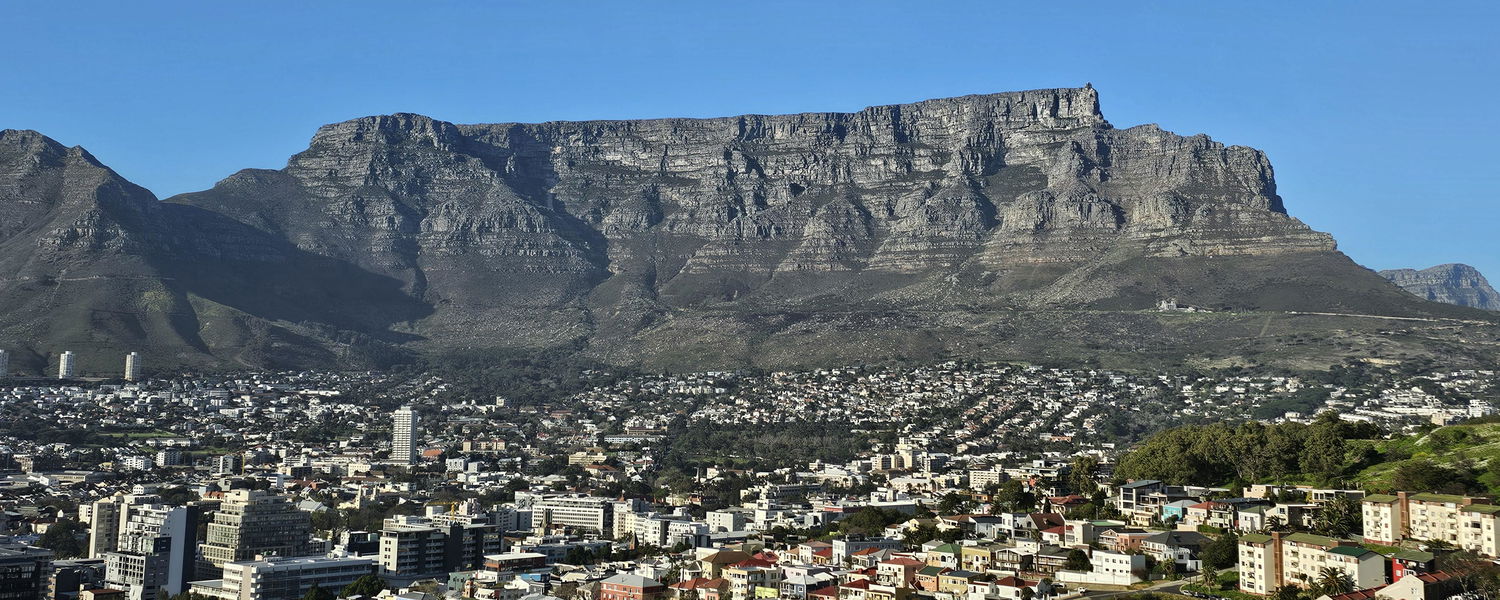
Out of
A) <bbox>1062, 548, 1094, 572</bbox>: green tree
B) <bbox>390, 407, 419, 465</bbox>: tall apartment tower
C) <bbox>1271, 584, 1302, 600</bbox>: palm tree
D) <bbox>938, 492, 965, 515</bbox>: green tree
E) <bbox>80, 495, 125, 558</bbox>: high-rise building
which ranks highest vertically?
<bbox>390, 407, 419, 465</bbox>: tall apartment tower

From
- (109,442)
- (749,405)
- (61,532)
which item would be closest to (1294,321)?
(749,405)

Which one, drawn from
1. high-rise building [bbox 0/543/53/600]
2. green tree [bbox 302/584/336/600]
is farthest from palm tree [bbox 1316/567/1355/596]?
high-rise building [bbox 0/543/53/600]

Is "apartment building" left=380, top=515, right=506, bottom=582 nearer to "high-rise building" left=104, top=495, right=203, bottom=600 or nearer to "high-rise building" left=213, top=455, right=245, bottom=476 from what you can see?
A: "high-rise building" left=104, top=495, right=203, bottom=600

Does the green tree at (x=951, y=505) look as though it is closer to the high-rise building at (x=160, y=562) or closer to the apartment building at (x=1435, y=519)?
the apartment building at (x=1435, y=519)

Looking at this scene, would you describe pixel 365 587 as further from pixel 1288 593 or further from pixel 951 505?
pixel 1288 593

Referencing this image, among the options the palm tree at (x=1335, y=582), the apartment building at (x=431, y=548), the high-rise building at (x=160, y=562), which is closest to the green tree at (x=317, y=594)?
the apartment building at (x=431, y=548)

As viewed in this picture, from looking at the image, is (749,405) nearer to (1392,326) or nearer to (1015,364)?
(1015,364)

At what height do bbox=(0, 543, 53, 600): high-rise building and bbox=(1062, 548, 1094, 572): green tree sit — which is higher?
bbox=(1062, 548, 1094, 572): green tree
